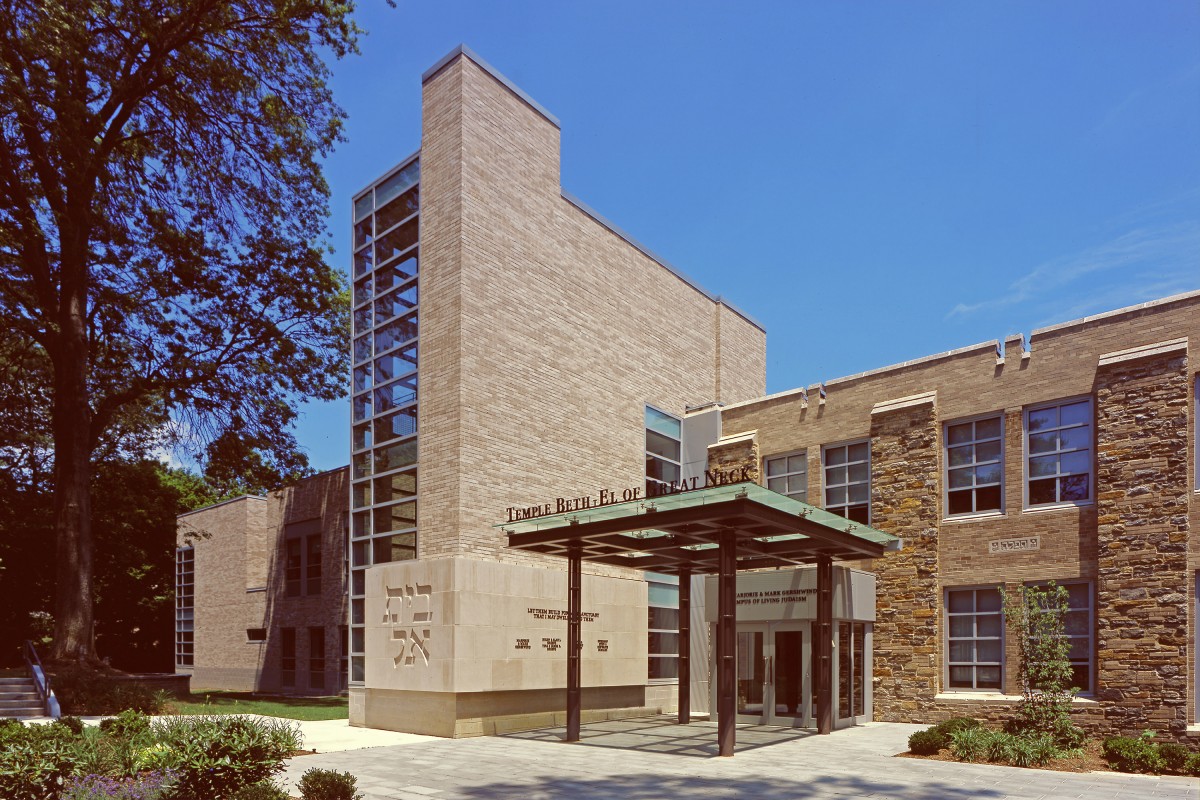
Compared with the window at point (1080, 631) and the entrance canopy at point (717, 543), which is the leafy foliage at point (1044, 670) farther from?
the entrance canopy at point (717, 543)

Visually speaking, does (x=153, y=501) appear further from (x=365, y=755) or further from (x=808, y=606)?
(x=808, y=606)

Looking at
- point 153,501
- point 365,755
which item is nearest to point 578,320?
point 365,755

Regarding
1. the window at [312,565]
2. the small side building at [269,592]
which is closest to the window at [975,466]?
the small side building at [269,592]

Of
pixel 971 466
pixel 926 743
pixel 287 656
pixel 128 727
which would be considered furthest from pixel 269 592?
pixel 926 743

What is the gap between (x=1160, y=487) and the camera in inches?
738

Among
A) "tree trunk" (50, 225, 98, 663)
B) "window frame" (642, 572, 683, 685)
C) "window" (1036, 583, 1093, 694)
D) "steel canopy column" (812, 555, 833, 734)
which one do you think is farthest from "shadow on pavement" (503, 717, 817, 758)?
Result: "tree trunk" (50, 225, 98, 663)

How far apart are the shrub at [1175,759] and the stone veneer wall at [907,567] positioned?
6.78m

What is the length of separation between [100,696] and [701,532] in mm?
15536

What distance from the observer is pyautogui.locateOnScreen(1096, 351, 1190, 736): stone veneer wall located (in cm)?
1817

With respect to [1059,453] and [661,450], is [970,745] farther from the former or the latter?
[661,450]

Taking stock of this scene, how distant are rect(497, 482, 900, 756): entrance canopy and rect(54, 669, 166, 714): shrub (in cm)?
1003

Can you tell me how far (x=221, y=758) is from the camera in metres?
10.2

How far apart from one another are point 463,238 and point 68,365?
13.2m

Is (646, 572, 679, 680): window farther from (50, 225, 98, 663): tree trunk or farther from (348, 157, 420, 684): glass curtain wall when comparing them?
(50, 225, 98, 663): tree trunk
